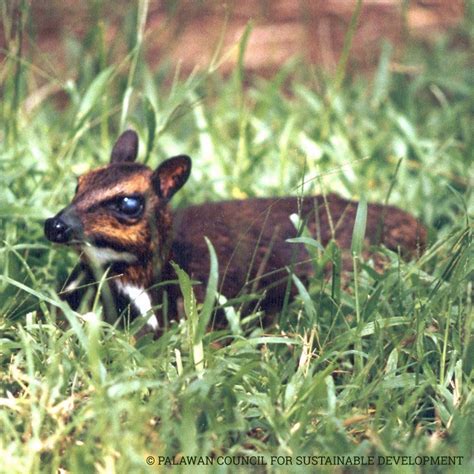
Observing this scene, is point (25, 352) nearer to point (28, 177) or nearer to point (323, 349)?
point (323, 349)

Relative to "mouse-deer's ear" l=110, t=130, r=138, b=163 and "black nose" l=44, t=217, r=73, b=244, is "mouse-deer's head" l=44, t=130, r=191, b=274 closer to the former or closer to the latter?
"black nose" l=44, t=217, r=73, b=244

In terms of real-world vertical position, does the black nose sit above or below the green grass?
above

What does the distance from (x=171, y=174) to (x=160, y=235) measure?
0.27m

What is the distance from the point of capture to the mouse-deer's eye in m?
3.99

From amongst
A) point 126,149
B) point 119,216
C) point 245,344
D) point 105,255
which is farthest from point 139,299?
point 126,149

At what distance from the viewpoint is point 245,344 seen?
3719mm

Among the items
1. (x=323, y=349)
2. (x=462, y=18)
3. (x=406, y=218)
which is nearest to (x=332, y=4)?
(x=462, y=18)

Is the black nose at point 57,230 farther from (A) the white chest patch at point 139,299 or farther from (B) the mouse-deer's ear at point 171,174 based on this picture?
(B) the mouse-deer's ear at point 171,174

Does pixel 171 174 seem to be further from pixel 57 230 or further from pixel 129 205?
pixel 57 230

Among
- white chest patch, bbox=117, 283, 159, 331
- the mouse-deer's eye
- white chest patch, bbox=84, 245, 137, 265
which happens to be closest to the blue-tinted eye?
the mouse-deer's eye

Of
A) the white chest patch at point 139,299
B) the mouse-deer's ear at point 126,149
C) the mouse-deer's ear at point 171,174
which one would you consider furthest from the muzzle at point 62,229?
the mouse-deer's ear at point 126,149

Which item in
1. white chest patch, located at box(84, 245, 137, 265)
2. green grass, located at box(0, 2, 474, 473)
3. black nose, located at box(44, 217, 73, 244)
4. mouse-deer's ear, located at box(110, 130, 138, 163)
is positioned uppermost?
mouse-deer's ear, located at box(110, 130, 138, 163)

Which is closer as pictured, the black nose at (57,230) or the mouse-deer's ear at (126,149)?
the black nose at (57,230)

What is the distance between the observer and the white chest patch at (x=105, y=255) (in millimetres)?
3944
